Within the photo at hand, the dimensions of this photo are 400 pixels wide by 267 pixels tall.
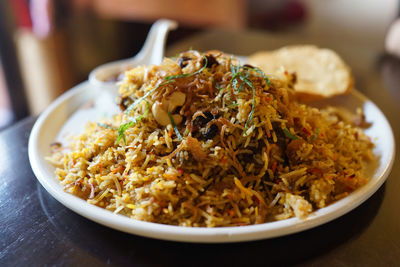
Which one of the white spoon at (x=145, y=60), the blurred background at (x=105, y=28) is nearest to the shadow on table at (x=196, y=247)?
the white spoon at (x=145, y=60)

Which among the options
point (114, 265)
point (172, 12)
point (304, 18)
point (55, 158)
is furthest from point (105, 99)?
point (304, 18)

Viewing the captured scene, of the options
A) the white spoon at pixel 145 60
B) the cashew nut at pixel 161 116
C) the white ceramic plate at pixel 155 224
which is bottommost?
the white ceramic plate at pixel 155 224

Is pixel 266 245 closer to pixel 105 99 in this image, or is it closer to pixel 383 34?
pixel 105 99

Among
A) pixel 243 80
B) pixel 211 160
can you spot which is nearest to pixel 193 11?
pixel 243 80

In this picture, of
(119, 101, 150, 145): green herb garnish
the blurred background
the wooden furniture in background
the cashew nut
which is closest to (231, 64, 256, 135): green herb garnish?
the cashew nut

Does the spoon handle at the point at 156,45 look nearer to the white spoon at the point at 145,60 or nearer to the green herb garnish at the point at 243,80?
the white spoon at the point at 145,60

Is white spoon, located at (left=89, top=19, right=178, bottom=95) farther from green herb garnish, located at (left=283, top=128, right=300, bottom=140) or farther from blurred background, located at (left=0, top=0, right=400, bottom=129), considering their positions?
blurred background, located at (left=0, top=0, right=400, bottom=129)

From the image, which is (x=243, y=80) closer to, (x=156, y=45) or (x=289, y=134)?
(x=289, y=134)

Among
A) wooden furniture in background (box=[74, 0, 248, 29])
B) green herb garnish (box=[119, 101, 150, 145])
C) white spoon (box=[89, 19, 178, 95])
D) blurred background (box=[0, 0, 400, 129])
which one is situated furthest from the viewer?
wooden furniture in background (box=[74, 0, 248, 29])
